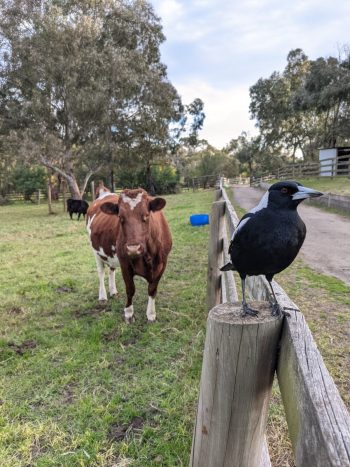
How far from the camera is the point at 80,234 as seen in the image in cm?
1180

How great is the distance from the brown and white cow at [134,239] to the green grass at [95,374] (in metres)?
0.46

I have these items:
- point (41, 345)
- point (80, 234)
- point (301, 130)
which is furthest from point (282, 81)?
point (41, 345)

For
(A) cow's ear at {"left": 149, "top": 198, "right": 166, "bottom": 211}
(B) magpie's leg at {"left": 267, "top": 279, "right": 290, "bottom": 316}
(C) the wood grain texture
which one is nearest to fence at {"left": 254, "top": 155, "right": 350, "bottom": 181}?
(A) cow's ear at {"left": 149, "top": 198, "right": 166, "bottom": 211}

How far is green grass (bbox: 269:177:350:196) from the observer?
1591cm

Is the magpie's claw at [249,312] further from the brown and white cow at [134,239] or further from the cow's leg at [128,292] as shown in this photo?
the cow's leg at [128,292]

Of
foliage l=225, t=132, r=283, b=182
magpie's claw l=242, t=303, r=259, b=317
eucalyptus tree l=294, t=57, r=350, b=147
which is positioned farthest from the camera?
foliage l=225, t=132, r=283, b=182

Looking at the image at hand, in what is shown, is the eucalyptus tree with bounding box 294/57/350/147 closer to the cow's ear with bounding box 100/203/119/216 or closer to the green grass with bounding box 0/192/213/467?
the green grass with bounding box 0/192/213/467

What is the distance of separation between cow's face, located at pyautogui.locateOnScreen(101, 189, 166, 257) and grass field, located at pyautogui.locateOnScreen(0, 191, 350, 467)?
103 centimetres

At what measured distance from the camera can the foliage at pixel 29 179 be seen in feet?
112

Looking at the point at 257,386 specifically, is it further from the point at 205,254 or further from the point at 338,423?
the point at 205,254

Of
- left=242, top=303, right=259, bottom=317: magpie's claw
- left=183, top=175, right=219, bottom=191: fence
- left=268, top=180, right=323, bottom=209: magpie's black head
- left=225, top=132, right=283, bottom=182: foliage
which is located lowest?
left=242, top=303, right=259, bottom=317: magpie's claw

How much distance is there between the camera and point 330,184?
1877cm

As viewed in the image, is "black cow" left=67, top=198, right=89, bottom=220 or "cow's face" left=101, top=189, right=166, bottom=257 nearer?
"cow's face" left=101, top=189, right=166, bottom=257

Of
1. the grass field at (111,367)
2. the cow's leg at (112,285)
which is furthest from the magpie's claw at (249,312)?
the cow's leg at (112,285)
